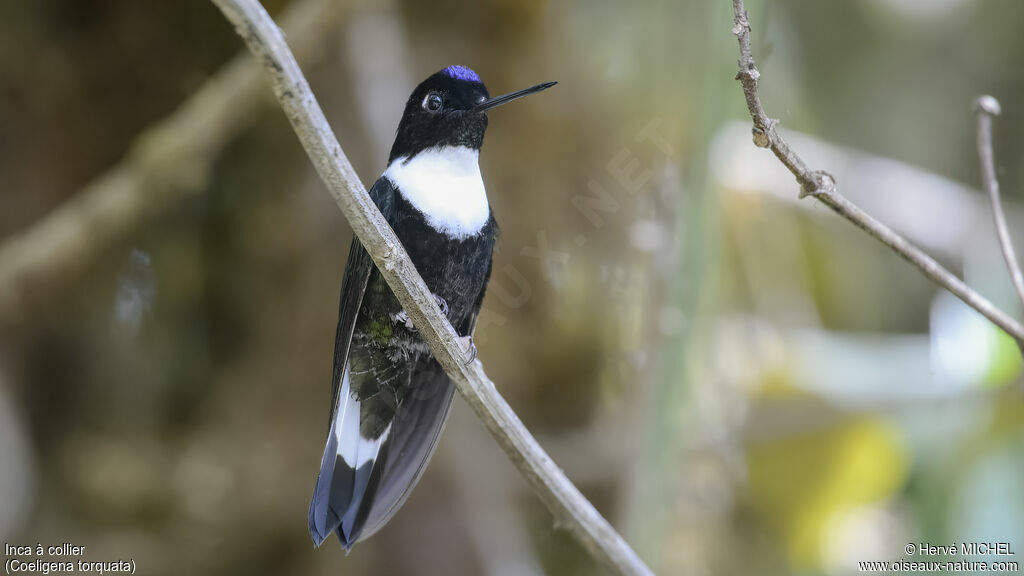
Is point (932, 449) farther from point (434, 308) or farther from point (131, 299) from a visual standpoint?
point (131, 299)

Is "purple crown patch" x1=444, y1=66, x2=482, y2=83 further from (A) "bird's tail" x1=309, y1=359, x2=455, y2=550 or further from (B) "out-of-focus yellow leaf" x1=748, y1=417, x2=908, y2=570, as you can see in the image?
(B) "out-of-focus yellow leaf" x1=748, y1=417, x2=908, y2=570

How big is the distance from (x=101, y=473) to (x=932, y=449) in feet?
9.04

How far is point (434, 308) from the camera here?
1.13 meters

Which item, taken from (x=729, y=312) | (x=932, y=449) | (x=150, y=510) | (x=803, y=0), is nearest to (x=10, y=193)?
(x=150, y=510)

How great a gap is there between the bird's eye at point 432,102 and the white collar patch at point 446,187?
0.07m

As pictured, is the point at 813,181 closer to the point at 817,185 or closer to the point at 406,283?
the point at 817,185

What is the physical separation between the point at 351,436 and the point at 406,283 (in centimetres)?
45

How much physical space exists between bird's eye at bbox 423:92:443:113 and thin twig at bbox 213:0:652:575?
1.05 ft

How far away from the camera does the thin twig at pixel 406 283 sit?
0.79 meters

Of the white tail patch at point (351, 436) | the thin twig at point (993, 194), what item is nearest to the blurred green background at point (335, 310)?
the white tail patch at point (351, 436)

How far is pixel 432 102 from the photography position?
1.28 metres

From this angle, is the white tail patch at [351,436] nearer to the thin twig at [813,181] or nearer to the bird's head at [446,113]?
the bird's head at [446,113]

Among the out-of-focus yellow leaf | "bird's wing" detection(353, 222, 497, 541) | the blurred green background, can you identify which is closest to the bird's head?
"bird's wing" detection(353, 222, 497, 541)

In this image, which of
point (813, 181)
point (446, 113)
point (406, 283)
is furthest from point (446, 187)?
point (813, 181)
